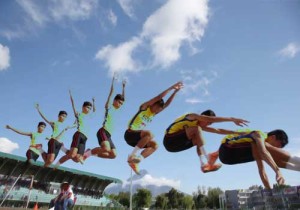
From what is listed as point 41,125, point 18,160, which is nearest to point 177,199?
point 18,160

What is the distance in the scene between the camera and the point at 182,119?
796 centimetres

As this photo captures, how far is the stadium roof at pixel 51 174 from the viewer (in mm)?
33844

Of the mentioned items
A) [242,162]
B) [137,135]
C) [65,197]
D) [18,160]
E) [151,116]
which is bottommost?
[65,197]

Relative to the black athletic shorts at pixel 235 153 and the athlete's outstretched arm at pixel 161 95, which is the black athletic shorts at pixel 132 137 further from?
the black athletic shorts at pixel 235 153

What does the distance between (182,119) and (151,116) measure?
1.03 m

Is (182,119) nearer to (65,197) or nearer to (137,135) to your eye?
(137,135)

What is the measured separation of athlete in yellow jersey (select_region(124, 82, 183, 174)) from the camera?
27.0ft

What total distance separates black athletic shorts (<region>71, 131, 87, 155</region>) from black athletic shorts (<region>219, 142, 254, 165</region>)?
4307mm

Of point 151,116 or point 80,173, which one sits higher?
point 80,173

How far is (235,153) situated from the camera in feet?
25.2

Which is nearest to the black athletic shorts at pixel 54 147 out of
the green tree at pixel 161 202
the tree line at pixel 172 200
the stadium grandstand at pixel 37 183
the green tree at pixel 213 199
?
the stadium grandstand at pixel 37 183

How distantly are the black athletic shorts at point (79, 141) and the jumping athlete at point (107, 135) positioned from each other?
21 cm

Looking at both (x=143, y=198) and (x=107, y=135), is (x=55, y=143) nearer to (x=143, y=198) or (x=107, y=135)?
(x=107, y=135)

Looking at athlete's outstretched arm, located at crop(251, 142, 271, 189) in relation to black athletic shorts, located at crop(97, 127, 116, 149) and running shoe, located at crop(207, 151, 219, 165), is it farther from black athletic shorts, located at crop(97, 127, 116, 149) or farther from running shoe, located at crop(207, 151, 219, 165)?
black athletic shorts, located at crop(97, 127, 116, 149)
